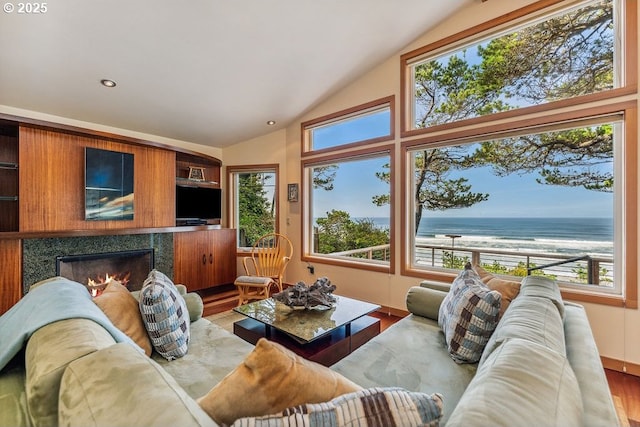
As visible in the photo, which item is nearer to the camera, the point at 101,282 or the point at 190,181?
the point at 101,282

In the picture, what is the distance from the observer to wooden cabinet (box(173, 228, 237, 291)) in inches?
153

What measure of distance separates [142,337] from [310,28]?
9.65 ft

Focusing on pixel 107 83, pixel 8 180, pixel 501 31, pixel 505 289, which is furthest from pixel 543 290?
pixel 8 180

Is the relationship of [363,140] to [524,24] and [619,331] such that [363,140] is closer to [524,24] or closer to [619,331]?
[524,24]

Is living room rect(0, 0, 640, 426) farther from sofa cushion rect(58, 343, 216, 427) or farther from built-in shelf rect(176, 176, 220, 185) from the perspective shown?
sofa cushion rect(58, 343, 216, 427)

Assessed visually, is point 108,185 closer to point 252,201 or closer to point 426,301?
point 252,201

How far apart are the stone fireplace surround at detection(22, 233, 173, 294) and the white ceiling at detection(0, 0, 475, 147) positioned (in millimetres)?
1529

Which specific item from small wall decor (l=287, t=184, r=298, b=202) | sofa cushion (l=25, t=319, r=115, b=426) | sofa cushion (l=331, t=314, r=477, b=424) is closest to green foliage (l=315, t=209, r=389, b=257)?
small wall decor (l=287, t=184, r=298, b=202)

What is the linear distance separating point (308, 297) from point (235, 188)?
10.7ft

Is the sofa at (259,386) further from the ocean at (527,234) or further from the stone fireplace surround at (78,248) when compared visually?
the stone fireplace surround at (78,248)

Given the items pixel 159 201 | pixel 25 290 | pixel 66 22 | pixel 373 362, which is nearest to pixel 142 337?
pixel 373 362

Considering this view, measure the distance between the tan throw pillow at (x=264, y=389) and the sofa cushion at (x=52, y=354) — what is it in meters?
0.39

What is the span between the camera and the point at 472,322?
152 cm

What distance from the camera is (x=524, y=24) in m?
2.81
